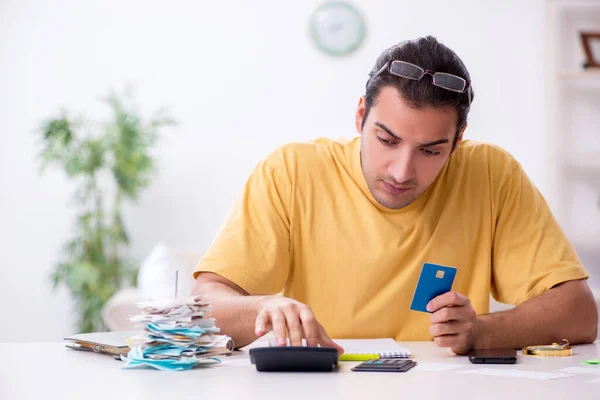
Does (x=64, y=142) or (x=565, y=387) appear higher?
(x=64, y=142)

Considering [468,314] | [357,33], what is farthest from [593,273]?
[468,314]

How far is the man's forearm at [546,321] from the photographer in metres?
1.50

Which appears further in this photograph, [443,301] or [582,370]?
[443,301]

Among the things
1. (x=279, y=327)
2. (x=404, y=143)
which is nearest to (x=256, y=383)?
(x=279, y=327)

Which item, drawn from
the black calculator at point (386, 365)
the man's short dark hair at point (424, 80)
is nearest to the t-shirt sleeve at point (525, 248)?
the man's short dark hair at point (424, 80)

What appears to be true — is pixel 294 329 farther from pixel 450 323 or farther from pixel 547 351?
pixel 547 351

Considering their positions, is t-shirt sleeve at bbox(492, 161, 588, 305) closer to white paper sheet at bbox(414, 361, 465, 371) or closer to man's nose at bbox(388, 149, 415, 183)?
man's nose at bbox(388, 149, 415, 183)

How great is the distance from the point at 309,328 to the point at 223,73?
3.49 m

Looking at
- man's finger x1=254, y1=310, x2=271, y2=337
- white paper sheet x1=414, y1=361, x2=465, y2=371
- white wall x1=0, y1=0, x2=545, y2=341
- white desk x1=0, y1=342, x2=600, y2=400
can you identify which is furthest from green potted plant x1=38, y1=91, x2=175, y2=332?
white paper sheet x1=414, y1=361, x2=465, y2=371

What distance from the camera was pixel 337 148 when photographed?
6.30 feet

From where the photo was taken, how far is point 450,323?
1.40 metres

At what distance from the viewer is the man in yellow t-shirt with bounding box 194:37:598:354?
1.62 m

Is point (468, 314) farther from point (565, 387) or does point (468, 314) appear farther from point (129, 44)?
point (129, 44)

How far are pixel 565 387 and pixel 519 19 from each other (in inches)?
152
